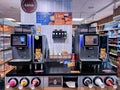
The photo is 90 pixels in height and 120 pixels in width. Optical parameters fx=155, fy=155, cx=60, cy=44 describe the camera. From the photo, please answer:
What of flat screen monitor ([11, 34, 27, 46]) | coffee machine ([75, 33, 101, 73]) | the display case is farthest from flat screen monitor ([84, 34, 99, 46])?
the display case

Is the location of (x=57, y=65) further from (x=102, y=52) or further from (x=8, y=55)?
(x=8, y=55)

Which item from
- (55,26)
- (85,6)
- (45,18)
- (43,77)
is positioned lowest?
(43,77)

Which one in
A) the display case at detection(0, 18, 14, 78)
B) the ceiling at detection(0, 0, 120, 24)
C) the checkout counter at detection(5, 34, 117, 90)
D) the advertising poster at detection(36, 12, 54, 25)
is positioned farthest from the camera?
the ceiling at detection(0, 0, 120, 24)

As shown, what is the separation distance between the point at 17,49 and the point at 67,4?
228cm

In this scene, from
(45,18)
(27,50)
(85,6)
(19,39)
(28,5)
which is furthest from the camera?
(85,6)

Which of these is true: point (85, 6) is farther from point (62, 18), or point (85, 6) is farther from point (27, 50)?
point (27, 50)

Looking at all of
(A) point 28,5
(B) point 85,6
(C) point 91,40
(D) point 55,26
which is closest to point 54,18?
(D) point 55,26

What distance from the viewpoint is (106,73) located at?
7.04 ft

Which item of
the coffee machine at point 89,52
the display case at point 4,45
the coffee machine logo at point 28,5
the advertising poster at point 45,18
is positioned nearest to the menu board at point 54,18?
the advertising poster at point 45,18

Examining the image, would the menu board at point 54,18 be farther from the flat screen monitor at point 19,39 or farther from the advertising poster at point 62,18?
the flat screen monitor at point 19,39

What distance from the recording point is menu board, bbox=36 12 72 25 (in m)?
4.08

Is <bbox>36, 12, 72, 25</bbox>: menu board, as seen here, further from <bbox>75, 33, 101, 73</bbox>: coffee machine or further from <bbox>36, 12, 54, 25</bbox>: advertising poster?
<bbox>75, 33, 101, 73</bbox>: coffee machine

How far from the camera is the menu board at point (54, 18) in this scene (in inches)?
161

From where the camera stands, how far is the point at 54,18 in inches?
164
